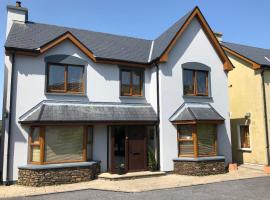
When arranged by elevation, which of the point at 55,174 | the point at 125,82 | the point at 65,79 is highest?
the point at 125,82

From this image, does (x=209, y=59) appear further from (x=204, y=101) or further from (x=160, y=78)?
(x=160, y=78)

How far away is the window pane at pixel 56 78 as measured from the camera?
562 inches

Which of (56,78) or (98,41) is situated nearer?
(56,78)

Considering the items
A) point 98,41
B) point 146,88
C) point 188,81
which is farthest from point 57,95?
point 188,81

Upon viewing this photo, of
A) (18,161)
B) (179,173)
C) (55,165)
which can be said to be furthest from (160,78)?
(18,161)

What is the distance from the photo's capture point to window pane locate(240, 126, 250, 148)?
18.5 m

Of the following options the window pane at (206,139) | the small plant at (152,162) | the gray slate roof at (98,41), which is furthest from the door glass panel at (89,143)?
the window pane at (206,139)

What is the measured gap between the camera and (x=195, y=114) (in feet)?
49.7

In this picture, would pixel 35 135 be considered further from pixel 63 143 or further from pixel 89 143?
pixel 89 143

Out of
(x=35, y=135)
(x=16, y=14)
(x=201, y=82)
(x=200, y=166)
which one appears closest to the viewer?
(x=35, y=135)

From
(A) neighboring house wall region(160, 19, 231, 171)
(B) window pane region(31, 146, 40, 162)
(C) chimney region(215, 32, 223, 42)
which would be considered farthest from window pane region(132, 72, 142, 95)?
(C) chimney region(215, 32, 223, 42)

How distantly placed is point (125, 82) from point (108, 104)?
6.17 ft

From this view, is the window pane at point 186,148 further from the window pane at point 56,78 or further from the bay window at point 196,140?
the window pane at point 56,78

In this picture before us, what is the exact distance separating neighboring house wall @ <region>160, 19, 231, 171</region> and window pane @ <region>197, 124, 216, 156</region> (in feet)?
3.47
